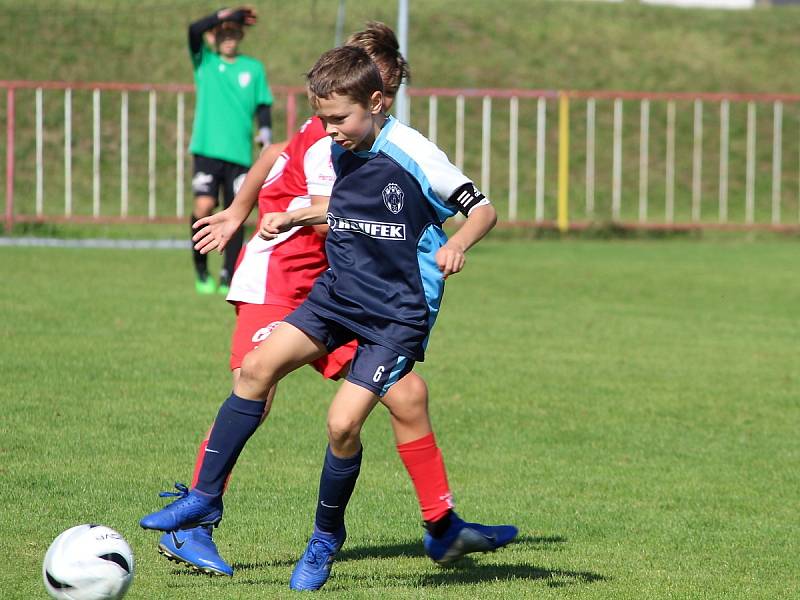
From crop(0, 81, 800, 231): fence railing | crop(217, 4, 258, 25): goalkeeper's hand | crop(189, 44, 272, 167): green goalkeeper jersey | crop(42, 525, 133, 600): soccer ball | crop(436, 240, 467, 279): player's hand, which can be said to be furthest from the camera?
crop(0, 81, 800, 231): fence railing

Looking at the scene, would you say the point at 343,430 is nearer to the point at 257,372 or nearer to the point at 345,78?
the point at 257,372

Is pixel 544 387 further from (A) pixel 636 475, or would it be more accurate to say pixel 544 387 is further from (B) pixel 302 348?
(B) pixel 302 348

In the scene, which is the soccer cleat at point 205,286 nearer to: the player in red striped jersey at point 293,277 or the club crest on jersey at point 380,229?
the player in red striped jersey at point 293,277

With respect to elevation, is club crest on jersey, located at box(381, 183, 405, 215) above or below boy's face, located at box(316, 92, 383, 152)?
below

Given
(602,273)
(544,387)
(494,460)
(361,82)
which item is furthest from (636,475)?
(602,273)

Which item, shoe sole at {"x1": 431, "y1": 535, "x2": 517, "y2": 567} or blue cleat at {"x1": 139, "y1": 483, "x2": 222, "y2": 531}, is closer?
blue cleat at {"x1": 139, "y1": 483, "x2": 222, "y2": 531}

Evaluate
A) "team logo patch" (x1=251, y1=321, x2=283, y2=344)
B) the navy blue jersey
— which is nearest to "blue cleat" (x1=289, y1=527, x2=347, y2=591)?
the navy blue jersey

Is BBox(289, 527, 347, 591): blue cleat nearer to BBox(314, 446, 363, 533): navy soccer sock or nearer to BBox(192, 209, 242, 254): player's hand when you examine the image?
BBox(314, 446, 363, 533): navy soccer sock

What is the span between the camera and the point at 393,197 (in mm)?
4496

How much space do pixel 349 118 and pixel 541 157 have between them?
14490 millimetres

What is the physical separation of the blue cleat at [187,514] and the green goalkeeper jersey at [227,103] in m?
7.99

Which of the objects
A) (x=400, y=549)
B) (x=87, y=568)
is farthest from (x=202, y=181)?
(x=87, y=568)

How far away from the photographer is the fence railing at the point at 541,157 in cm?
1962

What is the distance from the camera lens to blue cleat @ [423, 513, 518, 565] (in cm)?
472
